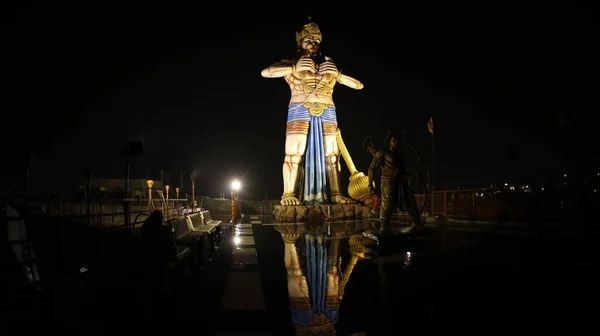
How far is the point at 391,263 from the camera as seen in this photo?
600cm

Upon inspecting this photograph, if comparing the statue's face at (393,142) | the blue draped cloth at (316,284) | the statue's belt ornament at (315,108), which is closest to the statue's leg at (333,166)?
the statue's belt ornament at (315,108)

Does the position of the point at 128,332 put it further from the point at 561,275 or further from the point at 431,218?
the point at 431,218

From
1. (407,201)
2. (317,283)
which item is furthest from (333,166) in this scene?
(317,283)

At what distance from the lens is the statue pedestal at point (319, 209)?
48.8ft

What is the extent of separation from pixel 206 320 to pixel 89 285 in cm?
219

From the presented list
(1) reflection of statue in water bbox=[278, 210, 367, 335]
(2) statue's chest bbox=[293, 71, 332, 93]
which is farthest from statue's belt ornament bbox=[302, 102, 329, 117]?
(1) reflection of statue in water bbox=[278, 210, 367, 335]

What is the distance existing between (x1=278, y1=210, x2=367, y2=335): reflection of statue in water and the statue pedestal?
594 cm

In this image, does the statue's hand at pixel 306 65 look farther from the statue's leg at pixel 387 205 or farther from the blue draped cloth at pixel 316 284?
the blue draped cloth at pixel 316 284

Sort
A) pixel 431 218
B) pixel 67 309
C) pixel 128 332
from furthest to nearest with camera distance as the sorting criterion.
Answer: pixel 431 218 < pixel 67 309 < pixel 128 332

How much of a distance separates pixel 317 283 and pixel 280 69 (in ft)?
38.7

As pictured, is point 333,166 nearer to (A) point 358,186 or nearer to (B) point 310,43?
(A) point 358,186

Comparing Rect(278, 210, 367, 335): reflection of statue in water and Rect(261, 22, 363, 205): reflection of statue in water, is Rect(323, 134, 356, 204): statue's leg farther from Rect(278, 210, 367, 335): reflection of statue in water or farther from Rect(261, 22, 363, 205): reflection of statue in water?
Rect(278, 210, 367, 335): reflection of statue in water

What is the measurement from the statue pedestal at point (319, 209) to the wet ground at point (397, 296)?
7904 millimetres

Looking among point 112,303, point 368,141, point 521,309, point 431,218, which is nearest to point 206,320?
point 112,303
